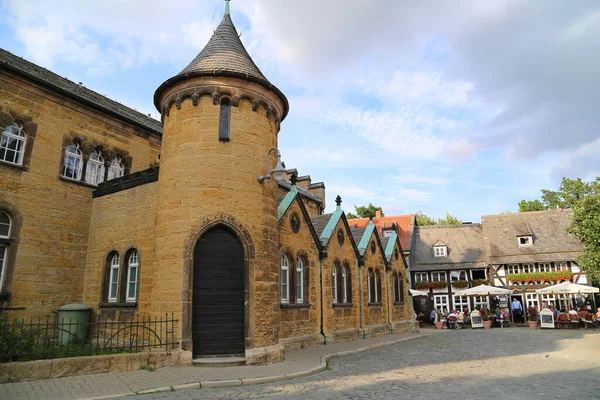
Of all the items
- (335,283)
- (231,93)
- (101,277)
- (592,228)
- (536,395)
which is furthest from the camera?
(592,228)

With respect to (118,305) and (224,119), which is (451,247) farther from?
(118,305)

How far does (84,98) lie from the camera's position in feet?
55.9

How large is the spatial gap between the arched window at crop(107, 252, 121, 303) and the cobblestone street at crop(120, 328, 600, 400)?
24.8 feet

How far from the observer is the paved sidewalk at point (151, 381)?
7857 millimetres

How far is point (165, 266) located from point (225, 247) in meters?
1.68

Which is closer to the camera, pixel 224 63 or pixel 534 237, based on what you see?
pixel 224 63

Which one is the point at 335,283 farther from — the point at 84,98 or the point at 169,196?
the point at 84,98

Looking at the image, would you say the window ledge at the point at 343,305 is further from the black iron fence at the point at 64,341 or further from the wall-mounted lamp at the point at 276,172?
the black iron fence at the point at 64,341

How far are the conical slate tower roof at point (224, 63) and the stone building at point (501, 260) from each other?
2643 cm

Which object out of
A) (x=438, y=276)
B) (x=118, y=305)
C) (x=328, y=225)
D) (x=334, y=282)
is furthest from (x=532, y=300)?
(x=118, y=305)

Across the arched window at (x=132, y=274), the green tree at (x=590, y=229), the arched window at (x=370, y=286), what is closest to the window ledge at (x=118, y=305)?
the arched window at (x=132, y=274)

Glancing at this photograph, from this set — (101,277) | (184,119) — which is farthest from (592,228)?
(101,277)

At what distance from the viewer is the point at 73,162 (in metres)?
16.8

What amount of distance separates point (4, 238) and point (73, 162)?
12.8 feet
